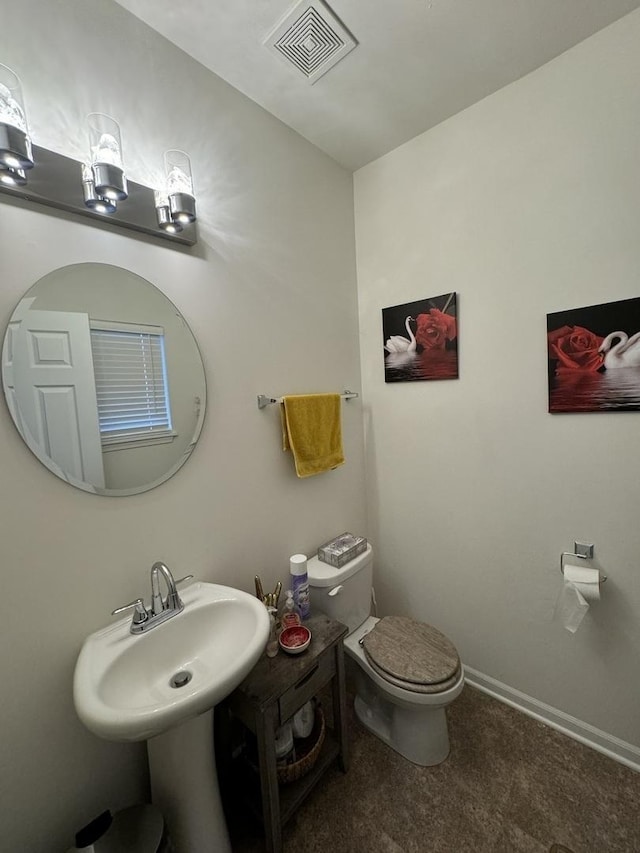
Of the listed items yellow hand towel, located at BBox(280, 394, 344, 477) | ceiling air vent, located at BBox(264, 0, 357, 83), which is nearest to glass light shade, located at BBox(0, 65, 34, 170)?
ceiling air vent, located at BBox(264, 0, 357, 83)

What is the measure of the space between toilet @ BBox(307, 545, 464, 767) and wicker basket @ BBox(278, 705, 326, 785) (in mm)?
262

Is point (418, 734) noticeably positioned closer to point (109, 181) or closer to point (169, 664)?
point (169, 664)

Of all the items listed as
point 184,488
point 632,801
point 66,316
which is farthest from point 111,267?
point 632,801

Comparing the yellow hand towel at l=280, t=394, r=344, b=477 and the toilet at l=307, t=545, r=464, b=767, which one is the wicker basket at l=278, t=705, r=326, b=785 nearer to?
the toilet at l=307, t=545, r=464, b=767

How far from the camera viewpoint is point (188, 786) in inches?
38.2

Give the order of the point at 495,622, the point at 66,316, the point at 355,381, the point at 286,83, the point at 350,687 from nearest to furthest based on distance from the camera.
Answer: the point at 66,316
the point at 286,83
the point at 495,622
the point at 350,687
the point at 355,381

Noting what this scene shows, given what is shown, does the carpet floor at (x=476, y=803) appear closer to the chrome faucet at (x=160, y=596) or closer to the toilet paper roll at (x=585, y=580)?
the toilet paper roll at (x=585, y=580)

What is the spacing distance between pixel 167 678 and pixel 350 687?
1.09 m

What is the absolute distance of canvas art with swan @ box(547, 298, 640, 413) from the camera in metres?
1.18

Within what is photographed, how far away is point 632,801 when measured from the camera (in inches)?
46.4

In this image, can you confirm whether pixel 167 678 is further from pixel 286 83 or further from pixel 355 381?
pixel 286 83

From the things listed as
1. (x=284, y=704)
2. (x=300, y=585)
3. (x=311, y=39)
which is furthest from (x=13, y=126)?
(x=284, y=704)

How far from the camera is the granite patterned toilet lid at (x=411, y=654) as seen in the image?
123cm

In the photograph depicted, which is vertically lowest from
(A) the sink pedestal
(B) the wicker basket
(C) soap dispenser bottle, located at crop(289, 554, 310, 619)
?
(B) the wicker basket
